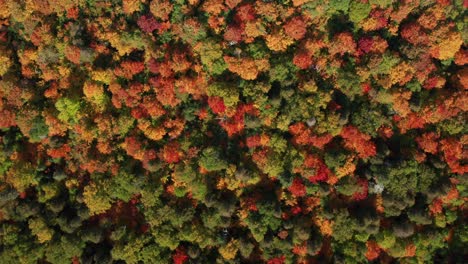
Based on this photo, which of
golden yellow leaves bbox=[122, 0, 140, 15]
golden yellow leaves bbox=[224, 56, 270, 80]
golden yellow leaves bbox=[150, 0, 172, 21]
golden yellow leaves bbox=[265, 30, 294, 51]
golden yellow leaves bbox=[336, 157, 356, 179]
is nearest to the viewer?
golden yellow leaves bbox=[336, 157, 356, 179]

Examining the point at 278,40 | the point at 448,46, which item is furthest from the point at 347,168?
the point at 448,46

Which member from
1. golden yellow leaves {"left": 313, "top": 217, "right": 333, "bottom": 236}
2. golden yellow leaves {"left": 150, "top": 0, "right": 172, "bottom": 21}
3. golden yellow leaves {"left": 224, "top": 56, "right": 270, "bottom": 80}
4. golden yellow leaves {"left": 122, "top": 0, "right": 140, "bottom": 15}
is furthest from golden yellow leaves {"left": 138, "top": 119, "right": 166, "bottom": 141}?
golden yellow leaves {"left": 313, "top": 217, "right": 333, "bottom": 236}

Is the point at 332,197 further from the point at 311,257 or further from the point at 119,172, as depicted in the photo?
the point at 119,172

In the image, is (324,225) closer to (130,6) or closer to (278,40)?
(278,40)

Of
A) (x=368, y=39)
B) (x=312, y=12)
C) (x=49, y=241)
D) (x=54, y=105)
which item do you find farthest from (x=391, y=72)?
(x=49, y=241)

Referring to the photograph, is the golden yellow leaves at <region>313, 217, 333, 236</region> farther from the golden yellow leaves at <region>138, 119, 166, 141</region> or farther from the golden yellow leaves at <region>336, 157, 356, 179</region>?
the golden yellow leaves at <region>138, 119, 166, 141</region>

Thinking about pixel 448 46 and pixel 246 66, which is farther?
pixel 448 46
